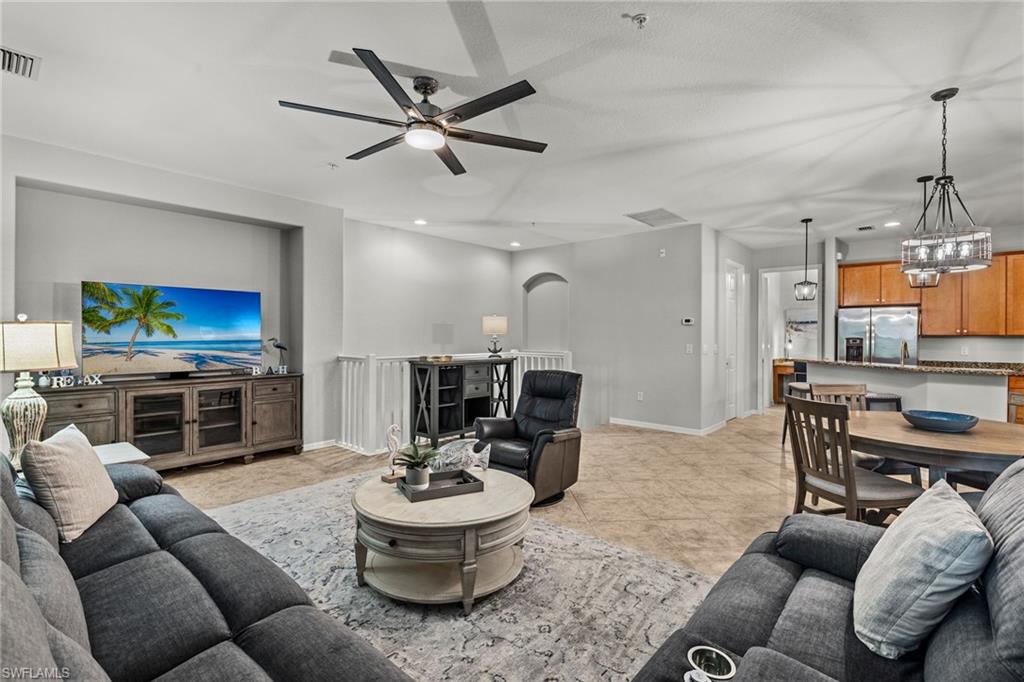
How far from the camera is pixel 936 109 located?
3.05 metres

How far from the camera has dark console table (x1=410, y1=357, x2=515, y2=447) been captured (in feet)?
18.1

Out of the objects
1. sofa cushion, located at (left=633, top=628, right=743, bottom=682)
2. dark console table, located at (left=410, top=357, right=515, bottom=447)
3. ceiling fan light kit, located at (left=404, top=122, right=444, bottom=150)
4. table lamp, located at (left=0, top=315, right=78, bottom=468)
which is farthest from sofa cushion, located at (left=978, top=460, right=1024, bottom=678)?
dark console table, located at (left=410, top=357, right=515, bottom=447)

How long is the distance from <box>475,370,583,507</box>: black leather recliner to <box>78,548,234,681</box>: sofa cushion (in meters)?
1.94

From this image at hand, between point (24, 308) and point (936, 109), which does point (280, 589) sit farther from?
point (936, 109)

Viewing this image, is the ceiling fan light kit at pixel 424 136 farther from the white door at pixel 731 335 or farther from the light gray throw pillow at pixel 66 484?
the white door at pixel 731 335

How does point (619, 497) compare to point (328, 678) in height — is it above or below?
below

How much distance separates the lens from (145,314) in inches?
174

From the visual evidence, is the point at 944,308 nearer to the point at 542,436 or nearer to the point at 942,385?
the point at 942,385

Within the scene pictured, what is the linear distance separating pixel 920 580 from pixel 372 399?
4.59 metres

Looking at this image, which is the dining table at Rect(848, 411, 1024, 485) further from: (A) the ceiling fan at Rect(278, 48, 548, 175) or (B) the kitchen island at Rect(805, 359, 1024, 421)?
(A) the ceiling fan at Rect(278, 48, 548, 175)

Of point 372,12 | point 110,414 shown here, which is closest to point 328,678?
point 372,12

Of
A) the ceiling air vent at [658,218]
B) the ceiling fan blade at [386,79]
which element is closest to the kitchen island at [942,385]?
the ceiling air vent at [658,218]

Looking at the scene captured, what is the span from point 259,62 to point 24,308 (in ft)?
9.97

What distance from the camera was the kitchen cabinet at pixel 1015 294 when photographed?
5.98 metres
